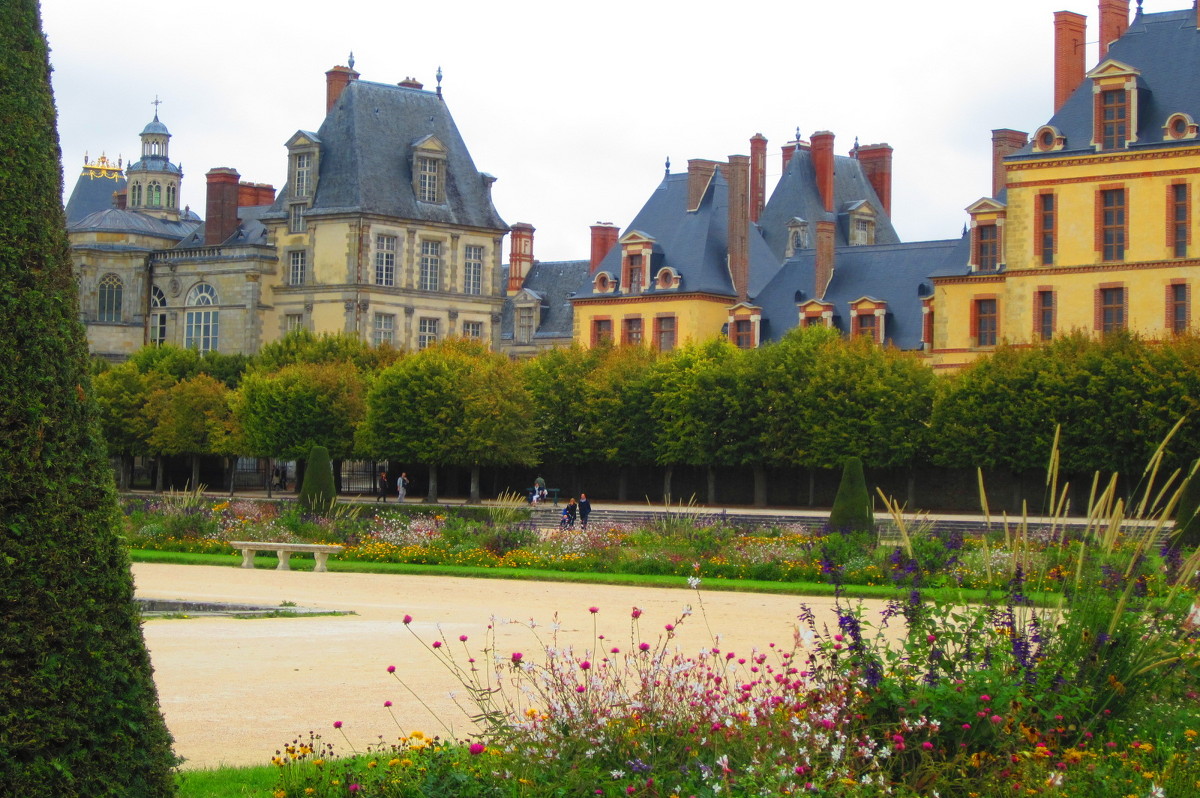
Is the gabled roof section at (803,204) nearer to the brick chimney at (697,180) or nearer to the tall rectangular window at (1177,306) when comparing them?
the brick chimney at (697,180)

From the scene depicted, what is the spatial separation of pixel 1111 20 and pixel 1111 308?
8.52m

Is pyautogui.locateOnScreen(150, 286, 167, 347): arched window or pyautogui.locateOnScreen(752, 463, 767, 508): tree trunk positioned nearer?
pyautogui.locateOnScreen(752, 463, 767, 508): tree trunk

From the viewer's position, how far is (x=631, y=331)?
→ 2158 inches

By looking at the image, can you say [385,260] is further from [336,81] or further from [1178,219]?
[1178,219]

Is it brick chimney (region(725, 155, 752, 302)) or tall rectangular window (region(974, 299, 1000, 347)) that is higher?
brick chimney (region(725, 155, 752, 302))

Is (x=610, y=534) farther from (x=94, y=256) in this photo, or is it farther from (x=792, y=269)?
(x=94, y=256)

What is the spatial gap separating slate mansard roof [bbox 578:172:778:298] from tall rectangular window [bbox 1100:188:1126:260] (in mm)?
14573

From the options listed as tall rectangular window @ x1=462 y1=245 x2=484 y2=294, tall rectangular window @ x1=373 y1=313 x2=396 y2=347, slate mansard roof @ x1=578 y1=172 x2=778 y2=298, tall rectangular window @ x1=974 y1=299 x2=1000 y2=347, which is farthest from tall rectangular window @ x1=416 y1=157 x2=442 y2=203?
tall rectangular window @ x1=974 y1=299 x2=1000 y2=347

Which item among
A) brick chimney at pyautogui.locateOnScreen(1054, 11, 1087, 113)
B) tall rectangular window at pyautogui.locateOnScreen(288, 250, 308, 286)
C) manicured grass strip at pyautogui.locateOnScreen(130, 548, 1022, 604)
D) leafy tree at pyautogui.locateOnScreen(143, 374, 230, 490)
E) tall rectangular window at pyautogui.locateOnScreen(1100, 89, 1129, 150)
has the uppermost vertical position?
brick chimney at pyautogui.locateOnScreen(1054, 11, 1087, 113)

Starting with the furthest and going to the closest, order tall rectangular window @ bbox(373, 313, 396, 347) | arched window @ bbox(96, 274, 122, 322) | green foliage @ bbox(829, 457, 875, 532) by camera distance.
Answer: arched window @ bbox(96, 274, 122, 322), tall rectangular window @ bbox(373, 313, 396, 347), green foliage @ bbox(829, 457, 875, 532)

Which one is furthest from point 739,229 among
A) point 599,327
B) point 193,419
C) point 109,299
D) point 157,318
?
point 109,299

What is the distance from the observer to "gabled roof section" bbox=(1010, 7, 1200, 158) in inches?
1631

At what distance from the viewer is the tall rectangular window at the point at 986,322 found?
46.0 meters

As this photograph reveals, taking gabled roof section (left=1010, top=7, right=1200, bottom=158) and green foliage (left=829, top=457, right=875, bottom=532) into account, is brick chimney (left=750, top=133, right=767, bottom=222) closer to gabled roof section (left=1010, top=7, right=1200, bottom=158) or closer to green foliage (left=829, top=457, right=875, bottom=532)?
gabled roof section (left=1010, top=7, right=1200, bottom=158)
